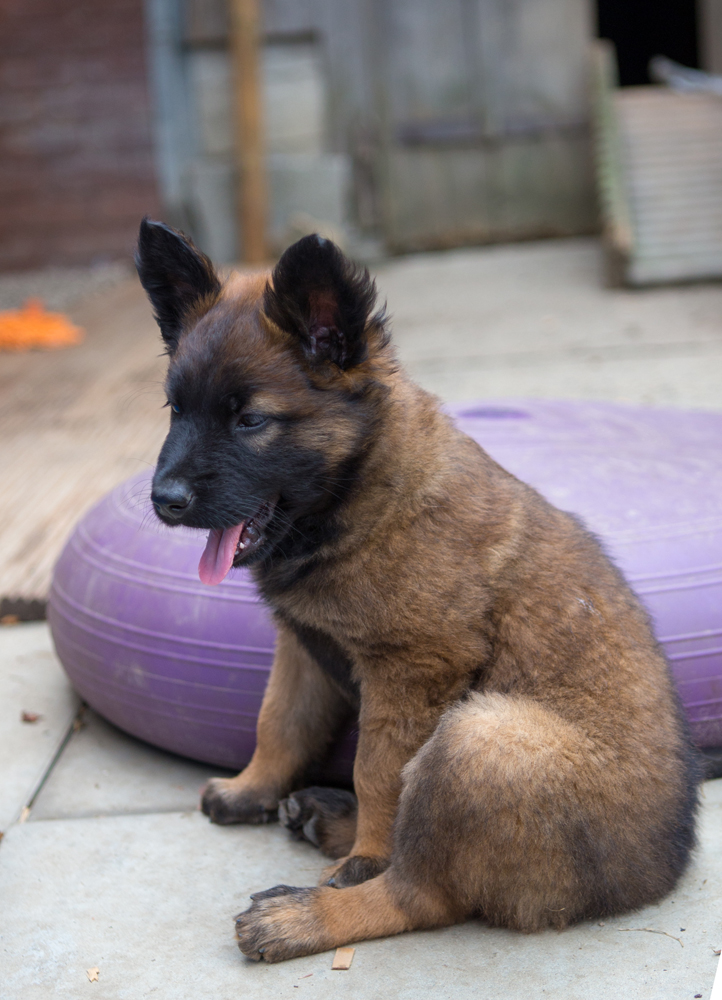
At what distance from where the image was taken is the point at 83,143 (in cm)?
1416

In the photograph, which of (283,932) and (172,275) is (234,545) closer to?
(172,275)

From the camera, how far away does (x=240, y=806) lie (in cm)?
312

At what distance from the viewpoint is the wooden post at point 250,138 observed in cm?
1225

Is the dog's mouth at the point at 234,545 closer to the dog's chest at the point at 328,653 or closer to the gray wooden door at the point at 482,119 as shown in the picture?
the dog's chest at the point at 328,653

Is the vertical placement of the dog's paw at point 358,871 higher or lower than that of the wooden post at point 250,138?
lower

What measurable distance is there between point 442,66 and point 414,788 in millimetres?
12341

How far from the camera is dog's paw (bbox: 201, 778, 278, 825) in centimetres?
312

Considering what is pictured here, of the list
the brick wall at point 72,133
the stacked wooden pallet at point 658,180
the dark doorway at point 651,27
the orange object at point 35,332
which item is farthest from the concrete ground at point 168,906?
the dark doorway at point 651,27

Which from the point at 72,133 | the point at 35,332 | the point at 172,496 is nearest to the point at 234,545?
the point at 172,496

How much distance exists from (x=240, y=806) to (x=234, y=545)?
0.97 metres

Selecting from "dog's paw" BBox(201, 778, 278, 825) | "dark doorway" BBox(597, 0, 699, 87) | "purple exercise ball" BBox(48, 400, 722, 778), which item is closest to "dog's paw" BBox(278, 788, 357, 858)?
"dog's paw" BBox(201, 778, 278, 825)

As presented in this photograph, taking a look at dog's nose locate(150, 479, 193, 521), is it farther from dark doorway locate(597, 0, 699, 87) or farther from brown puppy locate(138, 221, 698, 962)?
dark doorway locate(597, 0, 699, 87)

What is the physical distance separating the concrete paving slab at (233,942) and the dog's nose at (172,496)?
111cm

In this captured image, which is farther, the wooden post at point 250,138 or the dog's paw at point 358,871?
the wooden post at point 250,138
